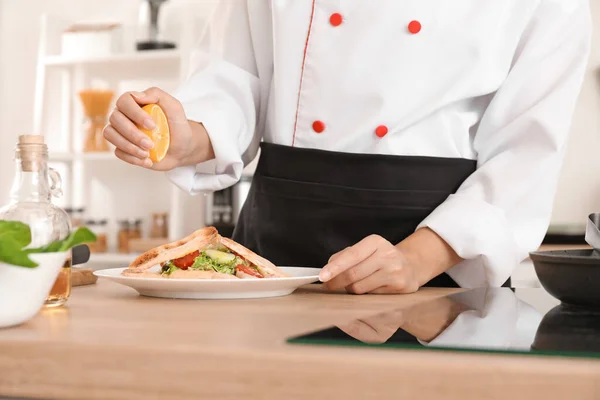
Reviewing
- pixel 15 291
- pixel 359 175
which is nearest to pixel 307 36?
pixel 359 175

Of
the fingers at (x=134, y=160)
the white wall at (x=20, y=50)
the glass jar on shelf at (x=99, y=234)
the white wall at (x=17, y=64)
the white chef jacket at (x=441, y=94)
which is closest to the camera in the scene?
the fingers at (x=134, y=160)

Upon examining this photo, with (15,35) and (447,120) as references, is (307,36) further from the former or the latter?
(15,35)

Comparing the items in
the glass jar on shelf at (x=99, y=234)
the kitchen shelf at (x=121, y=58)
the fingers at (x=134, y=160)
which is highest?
the kitchen shelf at (x=121, y=58)

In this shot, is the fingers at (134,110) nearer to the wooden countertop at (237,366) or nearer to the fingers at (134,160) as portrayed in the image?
the fingers at (134,160)

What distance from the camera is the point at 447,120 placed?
52.6 inches

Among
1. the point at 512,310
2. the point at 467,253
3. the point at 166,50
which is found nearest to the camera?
the point at 512,310

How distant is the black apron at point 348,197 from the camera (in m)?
1.29

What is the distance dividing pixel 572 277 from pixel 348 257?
0.27m

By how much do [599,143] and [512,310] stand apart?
2742 millimetres

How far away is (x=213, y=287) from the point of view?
3.07 feet

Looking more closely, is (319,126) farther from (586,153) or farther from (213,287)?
(586,153)

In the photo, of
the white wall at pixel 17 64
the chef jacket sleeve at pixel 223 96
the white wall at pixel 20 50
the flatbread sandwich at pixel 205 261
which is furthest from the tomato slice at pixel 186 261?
the white wall at pixel 17 64

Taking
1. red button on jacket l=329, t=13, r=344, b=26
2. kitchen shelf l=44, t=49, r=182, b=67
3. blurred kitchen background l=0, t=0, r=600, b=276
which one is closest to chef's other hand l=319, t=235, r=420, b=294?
red button on jacket l=329, t=13, r=344, b=26

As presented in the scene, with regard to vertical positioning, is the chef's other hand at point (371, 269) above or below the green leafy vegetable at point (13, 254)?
below
